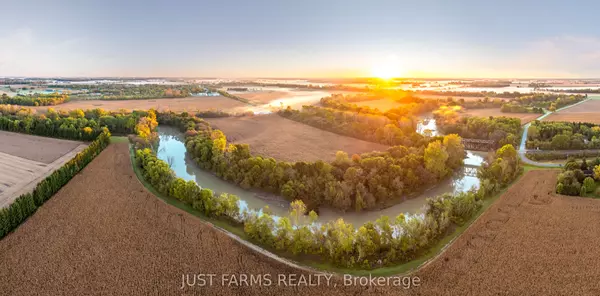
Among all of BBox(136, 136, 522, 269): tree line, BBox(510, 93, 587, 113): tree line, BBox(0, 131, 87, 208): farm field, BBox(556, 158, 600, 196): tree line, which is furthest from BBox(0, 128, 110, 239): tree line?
BBox(510, 93, 587, 113): tree line

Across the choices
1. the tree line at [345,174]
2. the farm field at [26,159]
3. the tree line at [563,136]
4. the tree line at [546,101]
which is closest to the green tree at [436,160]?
the tree line at [345,174]

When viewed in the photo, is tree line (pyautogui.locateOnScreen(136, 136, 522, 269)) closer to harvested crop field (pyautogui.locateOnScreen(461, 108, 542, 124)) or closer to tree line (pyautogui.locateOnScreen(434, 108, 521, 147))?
tree line (pyautogui.locateOnScreen(434, 108, 521, 147))

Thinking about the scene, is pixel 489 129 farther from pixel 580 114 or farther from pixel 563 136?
pixel 580 114

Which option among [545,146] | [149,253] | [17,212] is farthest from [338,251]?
[545,146]

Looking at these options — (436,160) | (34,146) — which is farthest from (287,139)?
(34,146)

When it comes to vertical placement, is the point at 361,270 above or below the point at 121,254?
below

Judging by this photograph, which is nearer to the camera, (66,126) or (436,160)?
(436,160)

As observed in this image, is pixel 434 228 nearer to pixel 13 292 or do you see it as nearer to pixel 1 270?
pixel 13 292
